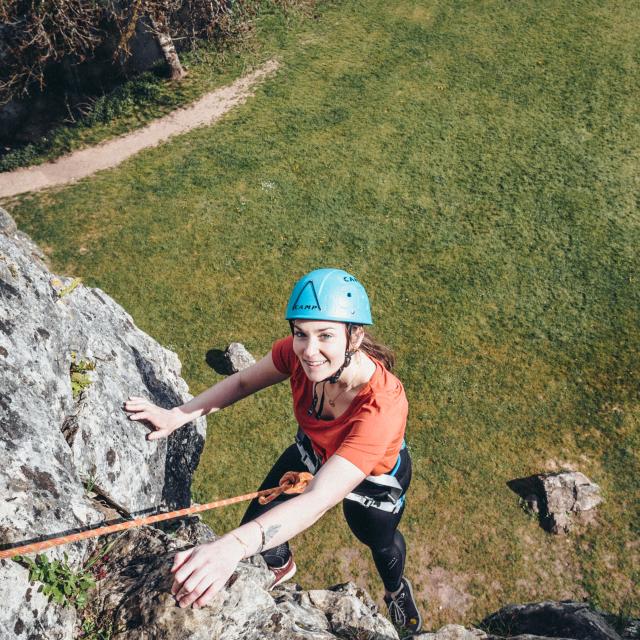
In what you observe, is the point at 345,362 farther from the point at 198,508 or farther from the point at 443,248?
the point at 443,248

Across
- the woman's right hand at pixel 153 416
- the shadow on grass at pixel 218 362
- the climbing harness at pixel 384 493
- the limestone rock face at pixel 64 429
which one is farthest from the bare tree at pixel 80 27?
the climbing harness at pixel 384 493

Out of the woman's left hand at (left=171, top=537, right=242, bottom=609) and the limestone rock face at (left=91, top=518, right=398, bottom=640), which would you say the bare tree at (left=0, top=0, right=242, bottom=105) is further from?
the woman's left hand at (left=171, top=537, right=242, bottom=609)

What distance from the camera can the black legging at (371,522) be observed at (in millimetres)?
5477

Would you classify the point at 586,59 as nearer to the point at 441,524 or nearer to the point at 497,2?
the point at 497,2

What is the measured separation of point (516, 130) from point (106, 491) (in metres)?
17.6

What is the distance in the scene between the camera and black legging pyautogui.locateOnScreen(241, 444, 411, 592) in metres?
5.48

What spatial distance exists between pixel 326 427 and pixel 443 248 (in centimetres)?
1065

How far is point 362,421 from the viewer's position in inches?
173

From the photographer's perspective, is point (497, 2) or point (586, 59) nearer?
point (586, 59)

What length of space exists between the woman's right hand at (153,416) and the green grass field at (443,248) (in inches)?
168

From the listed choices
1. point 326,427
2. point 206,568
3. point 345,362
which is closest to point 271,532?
point 206,568

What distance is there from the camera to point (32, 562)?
3.59 m

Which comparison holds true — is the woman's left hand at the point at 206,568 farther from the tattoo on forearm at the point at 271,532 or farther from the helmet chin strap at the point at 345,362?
the helmet chin strap at the point at 345,362

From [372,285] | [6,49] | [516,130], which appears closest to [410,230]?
[372,285]
